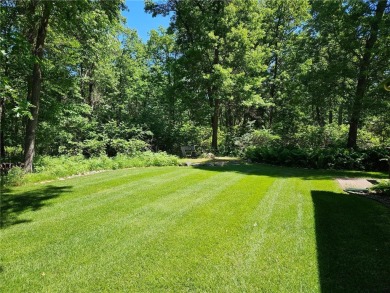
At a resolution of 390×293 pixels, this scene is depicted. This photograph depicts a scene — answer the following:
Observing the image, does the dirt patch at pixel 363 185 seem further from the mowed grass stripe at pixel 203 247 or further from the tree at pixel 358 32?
the tree at pixel 358 32

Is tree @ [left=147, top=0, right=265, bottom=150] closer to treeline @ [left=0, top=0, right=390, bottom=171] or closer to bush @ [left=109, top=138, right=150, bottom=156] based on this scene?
treeline @ [left=0, top=0, right=390, bottom=171]

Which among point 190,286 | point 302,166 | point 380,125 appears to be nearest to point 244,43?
point 302,166

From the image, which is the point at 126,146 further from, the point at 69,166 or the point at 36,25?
the point at 36,25

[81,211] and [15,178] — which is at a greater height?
[15,178]

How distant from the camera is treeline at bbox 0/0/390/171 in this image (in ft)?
28.8

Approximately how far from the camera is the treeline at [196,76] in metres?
8.78

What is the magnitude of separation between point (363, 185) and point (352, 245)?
464 centimetres

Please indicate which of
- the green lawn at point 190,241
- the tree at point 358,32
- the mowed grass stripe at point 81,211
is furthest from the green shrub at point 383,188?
the tree at point 358,32

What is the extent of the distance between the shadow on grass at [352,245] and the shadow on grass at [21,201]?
14.0ft

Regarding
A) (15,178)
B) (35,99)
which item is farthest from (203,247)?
(35,99)

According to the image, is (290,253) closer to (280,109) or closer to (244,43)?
(244,43)

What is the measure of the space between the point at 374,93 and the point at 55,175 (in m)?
11.8

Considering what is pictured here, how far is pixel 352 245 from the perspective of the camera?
3.60m

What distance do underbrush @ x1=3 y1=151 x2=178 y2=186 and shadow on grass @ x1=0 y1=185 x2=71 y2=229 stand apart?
77 cm
